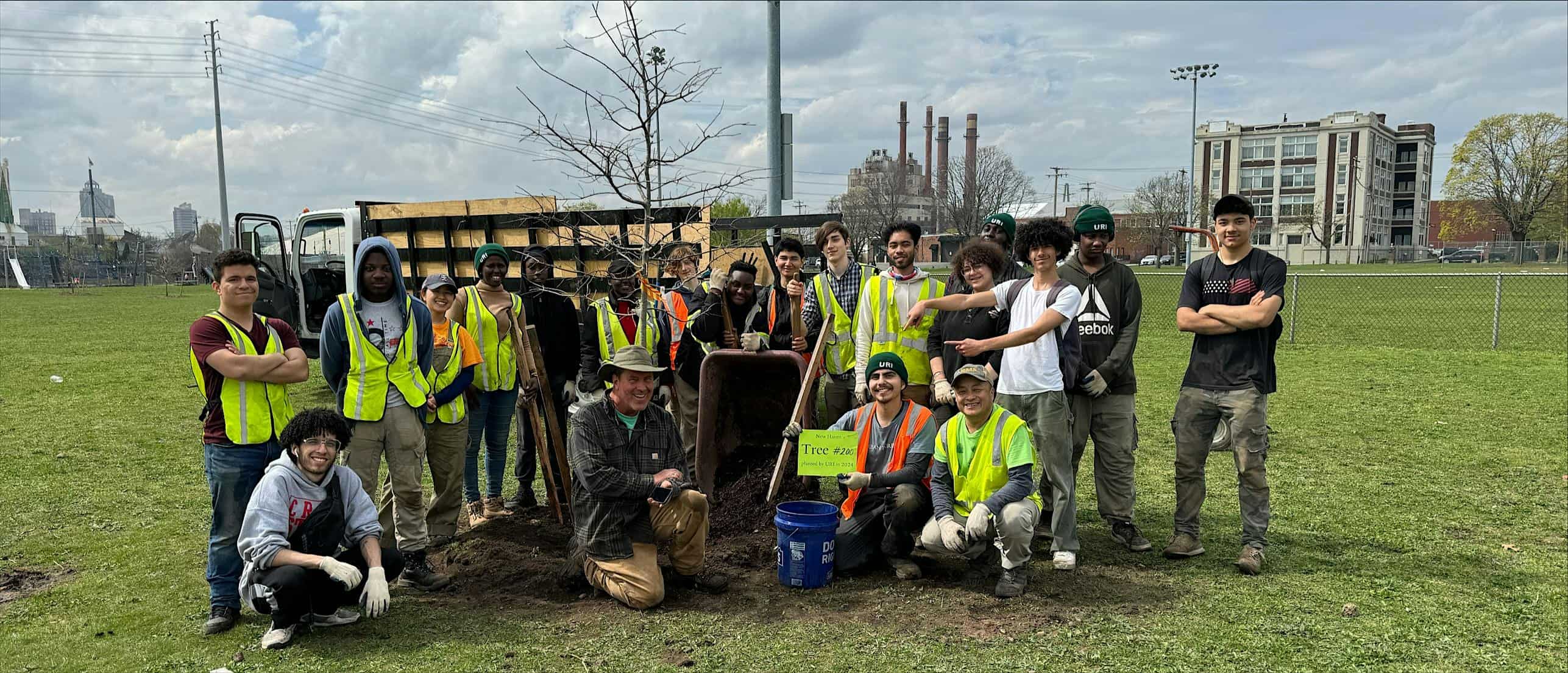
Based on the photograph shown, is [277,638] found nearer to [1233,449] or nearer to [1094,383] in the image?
[1094,383]

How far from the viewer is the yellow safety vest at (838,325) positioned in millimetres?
5688

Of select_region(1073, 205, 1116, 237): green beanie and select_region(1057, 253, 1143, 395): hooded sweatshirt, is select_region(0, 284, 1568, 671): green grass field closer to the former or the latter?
select_region(1057, 253, 1143, 395): hooded sweatshirt

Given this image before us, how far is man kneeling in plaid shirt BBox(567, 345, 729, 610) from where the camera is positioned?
4.31 metres

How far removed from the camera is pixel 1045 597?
14.3ft

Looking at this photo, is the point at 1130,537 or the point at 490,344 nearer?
the point at 1130,537

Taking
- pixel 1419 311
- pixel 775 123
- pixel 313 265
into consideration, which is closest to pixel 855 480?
pixel 775 123

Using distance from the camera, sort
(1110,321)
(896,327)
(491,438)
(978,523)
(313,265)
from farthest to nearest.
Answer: (313,265), (491,438), (896,327), (1110,321), (978,523)

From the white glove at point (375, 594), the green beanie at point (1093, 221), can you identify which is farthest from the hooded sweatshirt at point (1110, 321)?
the white glove at point (375, 594)

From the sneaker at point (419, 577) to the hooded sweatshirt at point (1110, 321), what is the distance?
3590mm

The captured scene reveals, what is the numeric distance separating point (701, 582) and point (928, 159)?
78.9 m

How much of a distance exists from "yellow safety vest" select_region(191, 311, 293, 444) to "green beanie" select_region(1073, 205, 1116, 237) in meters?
4.13

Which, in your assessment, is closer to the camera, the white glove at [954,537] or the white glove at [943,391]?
the white glove at [954,537]

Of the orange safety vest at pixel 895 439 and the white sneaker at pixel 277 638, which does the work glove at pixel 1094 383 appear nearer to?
the orange safety vest at pixel 895 439

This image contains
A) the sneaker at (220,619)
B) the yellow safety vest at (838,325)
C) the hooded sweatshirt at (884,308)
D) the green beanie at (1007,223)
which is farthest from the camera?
the yellow safety vest at (838,325)
